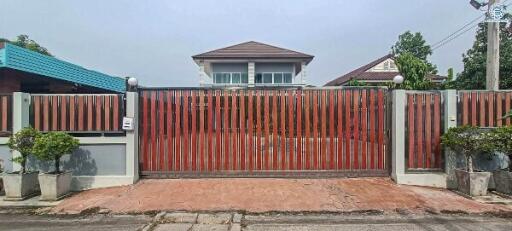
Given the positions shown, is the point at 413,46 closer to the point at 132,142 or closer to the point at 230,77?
the point at 230,77

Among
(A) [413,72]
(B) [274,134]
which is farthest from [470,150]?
(A) [413,72]

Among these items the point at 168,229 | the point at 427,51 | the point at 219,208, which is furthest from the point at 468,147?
the point at 427,51

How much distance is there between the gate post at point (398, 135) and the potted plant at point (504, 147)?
1.64 meters

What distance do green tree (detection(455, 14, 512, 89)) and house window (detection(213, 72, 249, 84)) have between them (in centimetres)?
1356

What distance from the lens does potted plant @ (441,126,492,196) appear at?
6.78 meters

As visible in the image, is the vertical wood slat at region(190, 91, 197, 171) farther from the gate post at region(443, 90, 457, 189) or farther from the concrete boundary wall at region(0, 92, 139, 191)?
the gate post at region(443, 90, 457, 189)

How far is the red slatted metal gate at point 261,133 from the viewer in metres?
8.10

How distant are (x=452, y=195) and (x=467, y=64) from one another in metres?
17.0

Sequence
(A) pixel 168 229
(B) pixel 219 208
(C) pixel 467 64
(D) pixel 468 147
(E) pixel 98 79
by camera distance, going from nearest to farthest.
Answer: (A) pixel 168 229 < (B) pixel 219 208 < (D) pixel 468 147 < (E) pixel 98 79 < (C) pixel 467 64

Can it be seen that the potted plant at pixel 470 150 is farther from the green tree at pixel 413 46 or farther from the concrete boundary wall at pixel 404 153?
the green tree at pixel 413 46

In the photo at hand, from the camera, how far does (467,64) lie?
21.0 meters

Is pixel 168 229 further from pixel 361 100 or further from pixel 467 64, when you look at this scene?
pixel 467 64

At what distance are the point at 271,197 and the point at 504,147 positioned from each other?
4548mm

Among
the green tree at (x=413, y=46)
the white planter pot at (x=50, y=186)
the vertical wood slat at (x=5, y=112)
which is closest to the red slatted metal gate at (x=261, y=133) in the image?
the white planter pot at (x=50, y=186)
